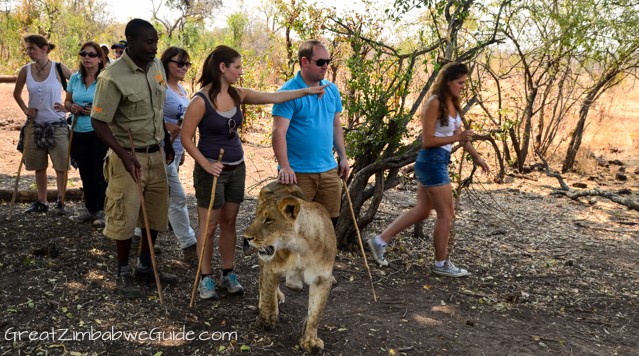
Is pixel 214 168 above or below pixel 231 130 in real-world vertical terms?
below

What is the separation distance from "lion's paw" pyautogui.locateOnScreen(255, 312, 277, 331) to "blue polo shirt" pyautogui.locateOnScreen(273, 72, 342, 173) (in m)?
1.21

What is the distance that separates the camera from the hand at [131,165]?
3.34m

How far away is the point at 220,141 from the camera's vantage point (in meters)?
3.60

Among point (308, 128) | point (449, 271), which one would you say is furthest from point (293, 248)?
point (449, 271)

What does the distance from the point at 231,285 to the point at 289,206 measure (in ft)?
→ 4.53

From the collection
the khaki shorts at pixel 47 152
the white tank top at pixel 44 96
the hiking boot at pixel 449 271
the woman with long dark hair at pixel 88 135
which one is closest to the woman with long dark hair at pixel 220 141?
the hiking boot at pixel 449 271

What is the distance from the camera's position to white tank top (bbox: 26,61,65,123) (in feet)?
18.0

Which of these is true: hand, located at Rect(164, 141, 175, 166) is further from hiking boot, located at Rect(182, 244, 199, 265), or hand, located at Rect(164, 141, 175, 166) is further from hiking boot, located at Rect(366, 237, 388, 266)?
Answer: hiking boot, located at Rect(366, 237, 388, 266)

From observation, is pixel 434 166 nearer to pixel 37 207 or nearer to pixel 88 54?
pixel 88 54

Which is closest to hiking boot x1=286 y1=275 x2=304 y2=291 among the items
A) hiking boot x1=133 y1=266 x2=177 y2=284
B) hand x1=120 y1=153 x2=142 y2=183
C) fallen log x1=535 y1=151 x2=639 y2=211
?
hiking boot x1=133 y1=266 x2=177 y2=284

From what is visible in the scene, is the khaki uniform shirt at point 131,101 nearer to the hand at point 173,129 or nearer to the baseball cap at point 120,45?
the hand at point 173,129

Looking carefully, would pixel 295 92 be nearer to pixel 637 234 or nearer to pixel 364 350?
pixel 364 350

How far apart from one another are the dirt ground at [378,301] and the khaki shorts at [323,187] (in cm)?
82

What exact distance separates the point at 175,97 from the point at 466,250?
3765mm
